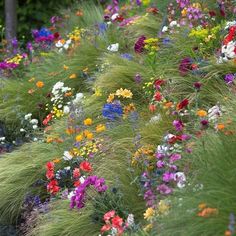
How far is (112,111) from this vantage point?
5027 millimetres

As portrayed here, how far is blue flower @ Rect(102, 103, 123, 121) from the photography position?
5.01 metres

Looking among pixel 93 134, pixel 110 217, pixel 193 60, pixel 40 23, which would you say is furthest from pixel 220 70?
pixel 40 23

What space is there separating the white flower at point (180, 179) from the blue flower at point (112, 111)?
62.7 inches

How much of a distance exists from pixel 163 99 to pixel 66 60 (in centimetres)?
212

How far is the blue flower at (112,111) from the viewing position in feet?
16.4

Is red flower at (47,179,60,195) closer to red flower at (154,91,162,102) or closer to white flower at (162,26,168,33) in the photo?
red flower at (154,91,162,102)

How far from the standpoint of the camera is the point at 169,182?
3520 millimetres

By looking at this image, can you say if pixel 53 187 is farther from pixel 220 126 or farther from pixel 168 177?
pixel 220 126

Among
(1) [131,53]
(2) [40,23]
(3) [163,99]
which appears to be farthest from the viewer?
(2) [40,23]

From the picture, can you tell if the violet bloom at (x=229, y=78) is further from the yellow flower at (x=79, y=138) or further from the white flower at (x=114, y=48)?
the white flower at (x=114, y=48)

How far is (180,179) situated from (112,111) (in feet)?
5.49

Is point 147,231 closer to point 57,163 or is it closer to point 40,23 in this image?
point 57,163

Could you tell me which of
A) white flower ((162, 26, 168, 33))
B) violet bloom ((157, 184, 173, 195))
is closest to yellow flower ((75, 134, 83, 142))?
violet bloom ((157, 184, 173, 195))

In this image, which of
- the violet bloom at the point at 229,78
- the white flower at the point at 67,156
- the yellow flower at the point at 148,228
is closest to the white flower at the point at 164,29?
the violet bloom at the point at 229,78
